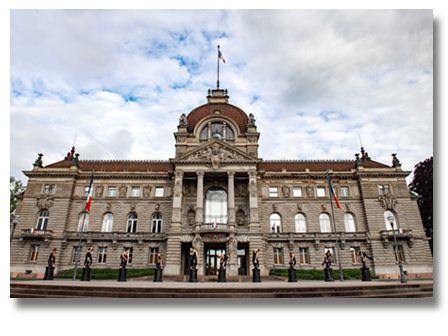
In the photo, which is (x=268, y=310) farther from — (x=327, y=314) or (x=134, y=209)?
(x=134, y=209)

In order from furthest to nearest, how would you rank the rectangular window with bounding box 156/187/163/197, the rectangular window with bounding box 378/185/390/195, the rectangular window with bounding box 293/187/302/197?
1. the rectangular window with bounding box 156/187/163/197
2. the rectangular window with bounding box 293/187/302/197
3. the rectangular window with bounding box 378/185/390/195

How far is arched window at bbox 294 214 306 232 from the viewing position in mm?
37656

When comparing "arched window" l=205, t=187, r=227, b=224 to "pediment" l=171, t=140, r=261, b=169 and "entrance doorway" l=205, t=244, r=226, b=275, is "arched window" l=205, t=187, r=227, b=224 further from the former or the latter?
"pediment" l=171, t=140, r=261, b=169

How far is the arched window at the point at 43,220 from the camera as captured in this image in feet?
121

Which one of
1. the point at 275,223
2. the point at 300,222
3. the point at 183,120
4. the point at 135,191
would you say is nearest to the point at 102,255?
the point at 135,191

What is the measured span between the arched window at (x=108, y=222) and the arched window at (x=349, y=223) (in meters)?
31.8

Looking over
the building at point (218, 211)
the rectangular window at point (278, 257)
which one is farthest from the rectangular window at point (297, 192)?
the rectangular window at point (278, 257)

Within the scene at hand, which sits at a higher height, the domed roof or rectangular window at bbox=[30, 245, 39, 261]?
the domed roof

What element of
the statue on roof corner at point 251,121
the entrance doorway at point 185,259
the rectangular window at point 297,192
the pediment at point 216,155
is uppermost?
the statue on roof corner at point 251,121

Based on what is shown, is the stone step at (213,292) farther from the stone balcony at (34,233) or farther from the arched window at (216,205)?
the stone balcony at (34,233)

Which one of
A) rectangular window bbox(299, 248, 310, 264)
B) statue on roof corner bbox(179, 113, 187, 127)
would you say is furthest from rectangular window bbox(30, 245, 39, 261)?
rectangular window bbox(299, 248, 310, 264)

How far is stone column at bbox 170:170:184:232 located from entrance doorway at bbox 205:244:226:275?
15.3ft

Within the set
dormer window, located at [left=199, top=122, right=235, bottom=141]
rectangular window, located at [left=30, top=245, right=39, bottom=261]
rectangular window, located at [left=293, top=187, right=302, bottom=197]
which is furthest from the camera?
dormer window, located at [left=199, top=122, right=235, bottom=141]
